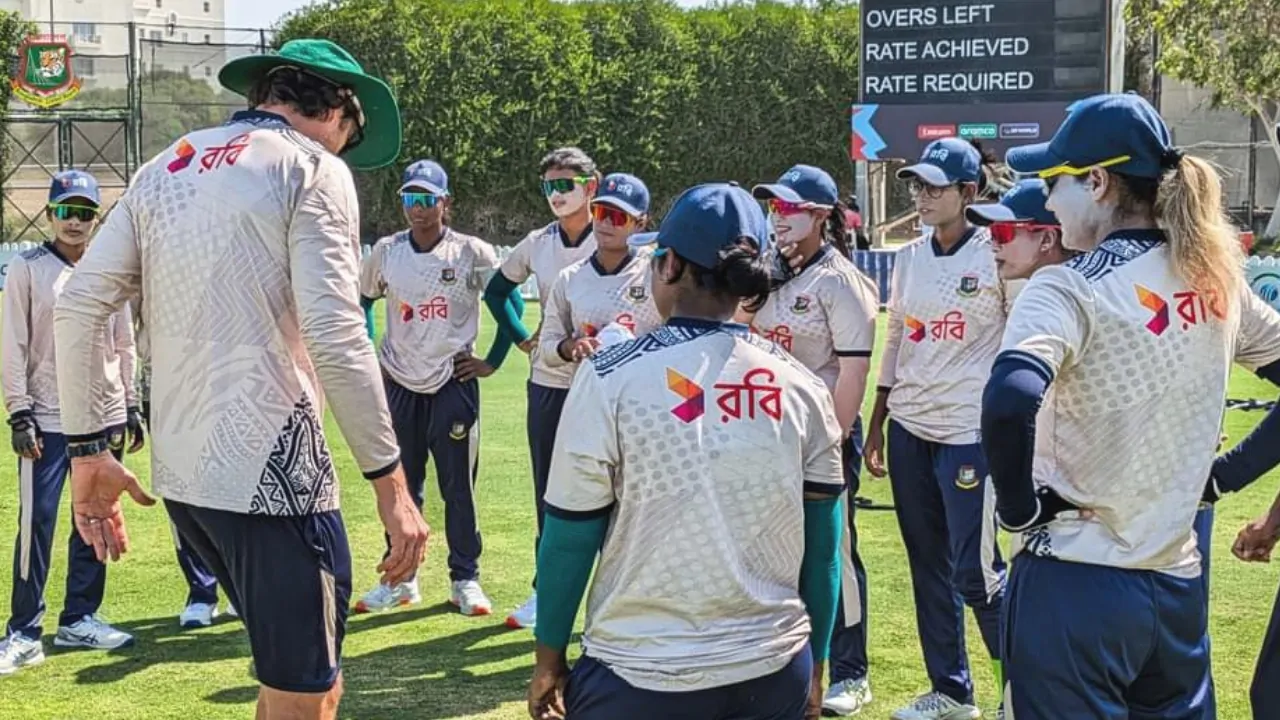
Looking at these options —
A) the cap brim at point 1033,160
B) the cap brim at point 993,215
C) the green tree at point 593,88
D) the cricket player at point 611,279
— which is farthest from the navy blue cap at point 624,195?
the green tree at point 593,88

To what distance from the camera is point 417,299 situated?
8.07 metres

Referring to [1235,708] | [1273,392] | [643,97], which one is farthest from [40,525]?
[643,97]

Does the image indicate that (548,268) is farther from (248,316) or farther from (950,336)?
(248,316)

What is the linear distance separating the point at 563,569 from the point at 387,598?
4.71 metres

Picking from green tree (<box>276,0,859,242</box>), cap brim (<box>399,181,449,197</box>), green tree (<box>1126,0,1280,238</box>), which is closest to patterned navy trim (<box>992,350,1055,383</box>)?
cap brim (<box>399,181,449,197</box>)

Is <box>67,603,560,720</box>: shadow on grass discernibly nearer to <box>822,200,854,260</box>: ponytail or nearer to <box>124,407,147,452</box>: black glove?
<box>124,407,147,452</box>: black glove

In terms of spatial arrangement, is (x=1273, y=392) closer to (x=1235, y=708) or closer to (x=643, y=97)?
(x=1235, y=708)

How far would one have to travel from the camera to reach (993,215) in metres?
4.89

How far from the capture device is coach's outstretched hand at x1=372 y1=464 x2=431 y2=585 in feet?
12.7

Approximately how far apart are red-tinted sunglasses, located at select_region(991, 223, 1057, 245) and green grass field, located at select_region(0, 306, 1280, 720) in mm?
2182

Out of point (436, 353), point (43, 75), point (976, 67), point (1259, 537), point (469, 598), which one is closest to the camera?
point (1259, 537)

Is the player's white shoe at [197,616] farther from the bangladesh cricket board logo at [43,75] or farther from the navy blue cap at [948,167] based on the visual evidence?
the bangladesh cricket board logo at [43,75]

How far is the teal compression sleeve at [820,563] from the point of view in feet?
11.5

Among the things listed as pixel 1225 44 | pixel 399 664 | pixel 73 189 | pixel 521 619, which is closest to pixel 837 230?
pixel 521 619
